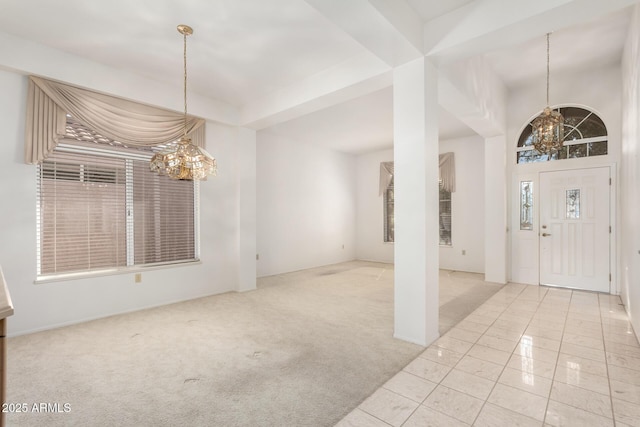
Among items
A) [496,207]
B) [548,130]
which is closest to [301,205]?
[496,207]

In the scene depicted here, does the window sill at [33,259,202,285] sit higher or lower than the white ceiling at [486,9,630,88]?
lower

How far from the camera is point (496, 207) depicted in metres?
5.41

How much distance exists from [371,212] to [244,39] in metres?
6.09

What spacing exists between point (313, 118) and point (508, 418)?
4.83m

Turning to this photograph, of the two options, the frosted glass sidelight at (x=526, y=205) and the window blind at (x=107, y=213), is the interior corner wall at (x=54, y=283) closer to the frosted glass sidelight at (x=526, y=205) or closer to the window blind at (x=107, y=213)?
the window blind at (x=107, y=213)

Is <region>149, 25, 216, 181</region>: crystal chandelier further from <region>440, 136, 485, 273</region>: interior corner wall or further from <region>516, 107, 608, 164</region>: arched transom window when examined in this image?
<region>440, 136, 485, 273</region>: interior corner wall

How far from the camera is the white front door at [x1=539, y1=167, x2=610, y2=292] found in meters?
4.70

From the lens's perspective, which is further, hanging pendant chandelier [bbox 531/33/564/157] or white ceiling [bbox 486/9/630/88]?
hanging pendant chandelier [bbox 531/33/564/157]

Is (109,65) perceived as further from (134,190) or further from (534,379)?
(534,379)

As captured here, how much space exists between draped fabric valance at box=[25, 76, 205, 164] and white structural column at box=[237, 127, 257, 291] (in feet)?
3.37

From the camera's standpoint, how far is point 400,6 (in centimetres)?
252

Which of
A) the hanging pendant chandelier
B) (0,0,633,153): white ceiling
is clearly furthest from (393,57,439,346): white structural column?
the hanging pendant chandelier

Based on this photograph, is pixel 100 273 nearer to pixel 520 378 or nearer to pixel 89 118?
pixel 89 118

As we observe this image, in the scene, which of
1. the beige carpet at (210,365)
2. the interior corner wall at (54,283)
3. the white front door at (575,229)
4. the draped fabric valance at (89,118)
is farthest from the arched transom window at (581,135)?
the draped fabric valance at (89,118)
